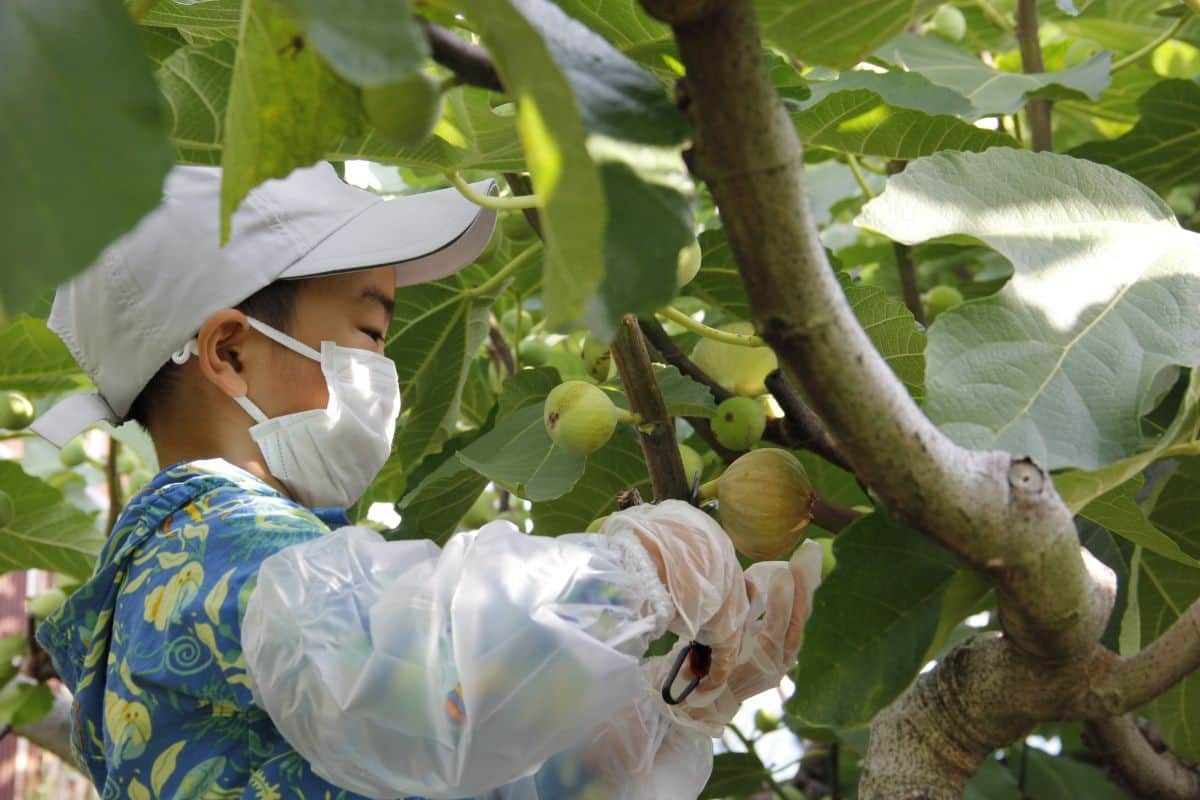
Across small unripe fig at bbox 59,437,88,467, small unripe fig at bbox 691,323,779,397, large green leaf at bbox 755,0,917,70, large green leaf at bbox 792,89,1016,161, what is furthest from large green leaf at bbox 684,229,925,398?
small unripe fig at bbox 59,437,88,467

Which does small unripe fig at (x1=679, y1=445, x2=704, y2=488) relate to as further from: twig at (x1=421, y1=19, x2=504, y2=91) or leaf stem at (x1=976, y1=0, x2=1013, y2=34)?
leaf stem at (x1=976, y1=0, x2=1013, y2=34)

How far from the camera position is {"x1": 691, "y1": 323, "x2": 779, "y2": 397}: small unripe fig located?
141 cm

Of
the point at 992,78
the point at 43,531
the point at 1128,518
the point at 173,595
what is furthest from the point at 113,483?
the point at 1128,518

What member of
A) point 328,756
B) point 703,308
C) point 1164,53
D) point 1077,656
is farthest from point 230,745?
point 1164,53

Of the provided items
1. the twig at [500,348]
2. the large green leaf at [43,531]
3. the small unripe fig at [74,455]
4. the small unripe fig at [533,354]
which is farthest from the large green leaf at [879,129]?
the small unripe fig at [74,455]

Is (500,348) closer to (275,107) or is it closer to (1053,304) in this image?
(1053,304)

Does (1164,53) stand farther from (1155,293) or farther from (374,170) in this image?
(1155,293)

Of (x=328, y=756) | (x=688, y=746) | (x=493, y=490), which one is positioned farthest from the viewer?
(x=493, y=490)

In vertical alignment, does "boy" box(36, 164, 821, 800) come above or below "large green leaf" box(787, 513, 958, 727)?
below

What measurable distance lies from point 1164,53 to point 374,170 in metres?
1.45

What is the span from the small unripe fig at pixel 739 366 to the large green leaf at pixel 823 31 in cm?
62

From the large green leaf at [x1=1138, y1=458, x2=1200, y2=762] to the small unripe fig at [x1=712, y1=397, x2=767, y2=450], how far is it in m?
0.45

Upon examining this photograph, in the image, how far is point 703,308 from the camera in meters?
2.20

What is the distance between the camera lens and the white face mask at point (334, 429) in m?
1.52
